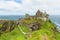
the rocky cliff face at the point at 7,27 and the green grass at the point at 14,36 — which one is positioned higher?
the rocky cliff face at the point at 7,27

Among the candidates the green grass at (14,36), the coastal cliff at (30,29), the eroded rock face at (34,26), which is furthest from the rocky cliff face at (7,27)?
the eroded rock face at (34,26)

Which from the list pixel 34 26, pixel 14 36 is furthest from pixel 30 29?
pixel 14 36

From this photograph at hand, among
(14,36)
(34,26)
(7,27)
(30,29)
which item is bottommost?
(14,36)

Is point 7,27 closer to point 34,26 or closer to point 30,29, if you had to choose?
point 30,29

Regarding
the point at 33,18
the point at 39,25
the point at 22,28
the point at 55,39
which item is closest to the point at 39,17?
the point at 33,18

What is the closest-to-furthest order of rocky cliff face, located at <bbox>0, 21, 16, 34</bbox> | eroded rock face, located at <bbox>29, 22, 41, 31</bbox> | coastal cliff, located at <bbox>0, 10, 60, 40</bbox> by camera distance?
coastal cliff, located at <bbox>0, 10, 60, 40</bbox> → eroded rock face, located at <bbox>29, 22, 41, 31</bbox> → rocky cliff face, located at <bbox>0, 21, 16, 34</bbox>

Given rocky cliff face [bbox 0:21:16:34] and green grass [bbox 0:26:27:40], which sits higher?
rocky cliff face [bbox 0:21:16:34]

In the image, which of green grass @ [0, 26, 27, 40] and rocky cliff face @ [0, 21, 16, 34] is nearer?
green grass @ [0, 26, 27, 40]

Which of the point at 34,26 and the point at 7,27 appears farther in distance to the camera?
the point at 7,27

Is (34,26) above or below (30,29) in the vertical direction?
above

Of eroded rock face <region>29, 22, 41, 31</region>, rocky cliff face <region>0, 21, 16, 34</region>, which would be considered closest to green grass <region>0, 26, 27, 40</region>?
rocky cliff face <region>0, 21, 16, 34</region>

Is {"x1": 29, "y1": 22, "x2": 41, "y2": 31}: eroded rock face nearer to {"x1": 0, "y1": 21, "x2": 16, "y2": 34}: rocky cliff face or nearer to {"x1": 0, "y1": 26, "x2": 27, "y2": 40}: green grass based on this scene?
{"x1": 0, "y1": 21, "x2": 16, "y2": 34}: rocky cliff face

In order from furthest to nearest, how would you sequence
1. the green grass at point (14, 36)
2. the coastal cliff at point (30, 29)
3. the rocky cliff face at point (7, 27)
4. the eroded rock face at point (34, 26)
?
the rocky cliff face at point (7, 27)
the eroded rock face at point (34, 26)
the coastal cliff at point (30, 29)
the green grass at point (14, 36)

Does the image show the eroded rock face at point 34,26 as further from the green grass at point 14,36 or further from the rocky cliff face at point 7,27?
the green grass at point 14,36
